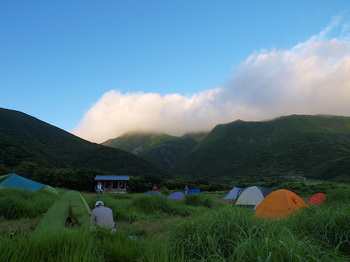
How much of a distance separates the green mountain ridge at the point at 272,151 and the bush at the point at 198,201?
175 feet

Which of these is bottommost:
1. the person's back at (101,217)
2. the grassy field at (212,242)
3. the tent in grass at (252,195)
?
the tent in grass at (252,195)

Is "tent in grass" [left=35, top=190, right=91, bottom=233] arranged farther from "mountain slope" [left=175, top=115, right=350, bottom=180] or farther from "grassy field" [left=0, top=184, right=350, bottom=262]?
"mountain slope" [left=175, top=115, right=350, bottom=180]

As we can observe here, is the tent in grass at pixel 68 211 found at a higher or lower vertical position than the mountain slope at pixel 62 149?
lower

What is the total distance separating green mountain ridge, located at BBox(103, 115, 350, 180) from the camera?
275 ft

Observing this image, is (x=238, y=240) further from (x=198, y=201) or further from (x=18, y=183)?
(x=18, y=183)

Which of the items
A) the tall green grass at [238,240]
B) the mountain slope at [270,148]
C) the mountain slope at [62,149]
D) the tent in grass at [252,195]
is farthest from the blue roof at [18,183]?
the mountain slope at [270,148]

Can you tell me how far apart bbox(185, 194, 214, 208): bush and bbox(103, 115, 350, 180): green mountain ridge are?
5322 cm

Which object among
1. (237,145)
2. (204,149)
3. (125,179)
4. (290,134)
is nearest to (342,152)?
(290,134)

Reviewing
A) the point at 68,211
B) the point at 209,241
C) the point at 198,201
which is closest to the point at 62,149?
the point at 198,201

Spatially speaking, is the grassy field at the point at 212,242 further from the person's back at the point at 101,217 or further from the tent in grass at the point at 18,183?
the tent in grass at the point at 18,183

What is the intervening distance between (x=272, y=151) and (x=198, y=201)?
10814 centimetres

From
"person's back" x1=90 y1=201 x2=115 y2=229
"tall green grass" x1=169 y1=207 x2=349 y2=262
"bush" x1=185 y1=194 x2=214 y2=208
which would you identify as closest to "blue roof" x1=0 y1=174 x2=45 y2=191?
"bush" x1=185 y1=194 x2=214 y2=208

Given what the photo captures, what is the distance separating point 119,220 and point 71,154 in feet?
184

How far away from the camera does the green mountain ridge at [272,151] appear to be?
8375cm
